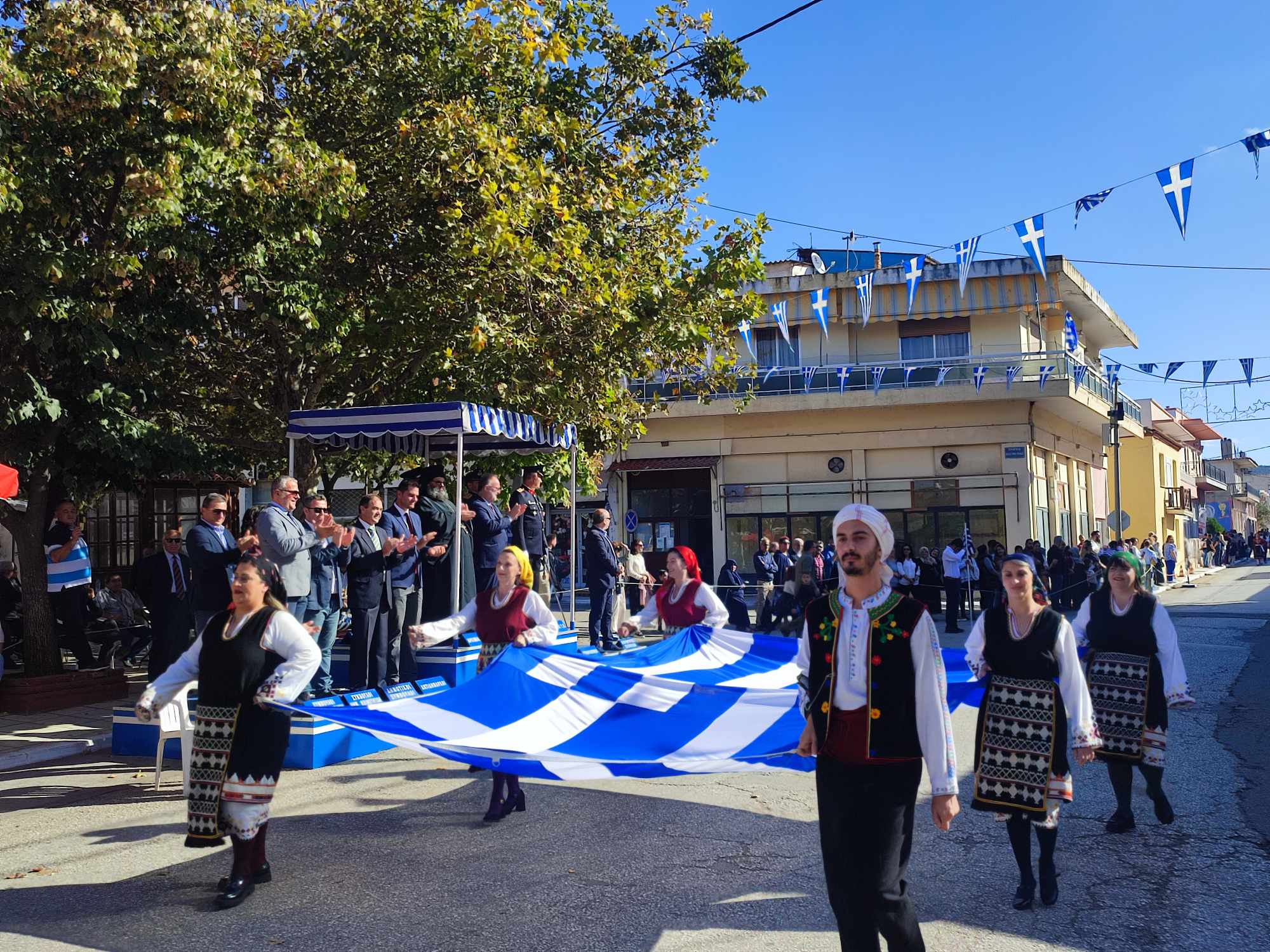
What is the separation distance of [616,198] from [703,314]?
1965mm

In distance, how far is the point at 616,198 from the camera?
14.7 metres

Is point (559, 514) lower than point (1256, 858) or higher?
higher

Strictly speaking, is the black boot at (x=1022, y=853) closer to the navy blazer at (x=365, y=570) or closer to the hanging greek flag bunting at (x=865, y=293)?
the navy blazer at (x=365, y=570)

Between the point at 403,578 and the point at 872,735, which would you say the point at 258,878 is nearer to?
the point at 872,735

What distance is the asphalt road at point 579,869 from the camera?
5.17 m

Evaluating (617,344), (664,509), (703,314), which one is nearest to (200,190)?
(617,344)

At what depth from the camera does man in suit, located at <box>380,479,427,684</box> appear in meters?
11.2

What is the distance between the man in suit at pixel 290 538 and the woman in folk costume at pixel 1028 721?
5.94 m

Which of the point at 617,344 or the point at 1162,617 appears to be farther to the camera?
the point at 617,344

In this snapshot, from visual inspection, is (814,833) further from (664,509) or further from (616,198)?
(664,509)

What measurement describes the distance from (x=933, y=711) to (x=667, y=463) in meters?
31.7

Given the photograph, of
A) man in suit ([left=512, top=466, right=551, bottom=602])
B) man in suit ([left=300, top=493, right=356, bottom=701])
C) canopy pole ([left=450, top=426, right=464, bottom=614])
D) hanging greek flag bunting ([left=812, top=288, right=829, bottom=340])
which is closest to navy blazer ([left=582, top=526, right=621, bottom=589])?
man in suit ([left=512, top=466, right=551, bottom=602])

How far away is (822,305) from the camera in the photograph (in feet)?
105

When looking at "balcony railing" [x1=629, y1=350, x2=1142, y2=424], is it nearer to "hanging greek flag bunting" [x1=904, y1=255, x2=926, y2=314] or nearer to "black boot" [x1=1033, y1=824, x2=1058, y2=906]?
"hanging greek flag bunting" [x1=904, y1=255, x2=926, y2=314]
